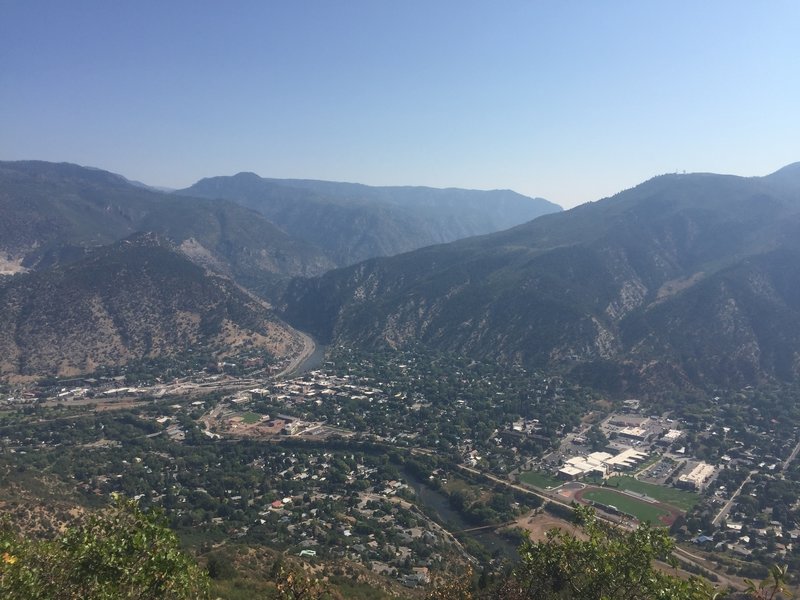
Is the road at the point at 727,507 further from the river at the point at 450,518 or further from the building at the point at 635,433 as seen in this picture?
the river at the point at 450,518

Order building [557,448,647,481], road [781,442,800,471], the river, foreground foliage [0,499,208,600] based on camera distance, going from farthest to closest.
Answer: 1. road [781,442,800,471]
2. building [557,448,647,481]
3. the river
4. foreground foliage [0,499,208,600]

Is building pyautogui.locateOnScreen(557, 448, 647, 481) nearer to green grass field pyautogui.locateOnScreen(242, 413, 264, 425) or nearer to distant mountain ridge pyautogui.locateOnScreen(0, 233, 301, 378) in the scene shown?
green grass field pyautogui.locateOnScreen(242, 413, 264, 425)

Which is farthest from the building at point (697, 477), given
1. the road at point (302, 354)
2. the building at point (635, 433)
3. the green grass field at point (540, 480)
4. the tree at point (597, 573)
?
the road at point (302, 354)

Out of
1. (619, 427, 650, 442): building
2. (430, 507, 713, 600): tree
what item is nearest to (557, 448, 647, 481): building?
(619, 427, 650, 442): building

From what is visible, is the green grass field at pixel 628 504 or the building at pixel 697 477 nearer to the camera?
the green grass field at pixel 628 504

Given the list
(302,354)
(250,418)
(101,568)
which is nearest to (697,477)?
(250,418)

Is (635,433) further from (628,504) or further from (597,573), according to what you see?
(597,573)
